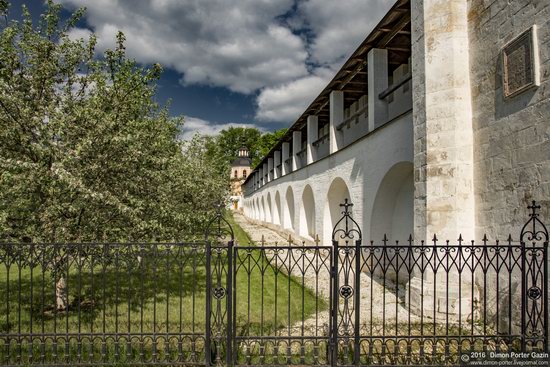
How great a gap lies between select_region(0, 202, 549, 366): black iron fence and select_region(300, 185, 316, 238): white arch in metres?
9.02

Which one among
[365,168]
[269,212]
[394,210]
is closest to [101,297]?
[365,168]

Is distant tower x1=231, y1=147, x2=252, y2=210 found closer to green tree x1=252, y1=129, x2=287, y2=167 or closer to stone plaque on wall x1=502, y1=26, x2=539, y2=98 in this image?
green tree x1=252, y1=129, x2=287, y2=167

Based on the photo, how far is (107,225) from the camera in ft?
20.5

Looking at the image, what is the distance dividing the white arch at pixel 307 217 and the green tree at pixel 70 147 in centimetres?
1170

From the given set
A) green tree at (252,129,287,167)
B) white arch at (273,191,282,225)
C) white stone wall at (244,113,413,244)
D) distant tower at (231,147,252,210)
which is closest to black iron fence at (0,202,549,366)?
white stone wall at (244,113,413,244)

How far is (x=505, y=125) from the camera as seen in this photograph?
5734mm

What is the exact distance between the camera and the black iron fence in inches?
182

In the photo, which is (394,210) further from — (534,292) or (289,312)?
(289,312)

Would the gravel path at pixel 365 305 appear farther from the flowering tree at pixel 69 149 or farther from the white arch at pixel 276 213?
the white arch at pixel 276 213

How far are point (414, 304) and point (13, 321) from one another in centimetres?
703

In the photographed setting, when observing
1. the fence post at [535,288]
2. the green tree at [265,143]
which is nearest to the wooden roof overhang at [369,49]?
the fence post at [535,288]

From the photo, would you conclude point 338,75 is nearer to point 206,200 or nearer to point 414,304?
point 206,200

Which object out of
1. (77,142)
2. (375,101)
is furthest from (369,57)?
(77,142)

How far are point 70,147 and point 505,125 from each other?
6.61 meters
